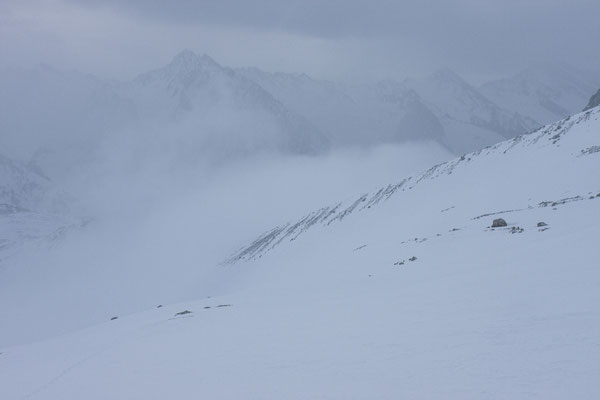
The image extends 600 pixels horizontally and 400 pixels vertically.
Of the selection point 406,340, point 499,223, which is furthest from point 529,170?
point 406,340

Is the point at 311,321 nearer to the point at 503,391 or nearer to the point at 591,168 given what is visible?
the point at 503,391

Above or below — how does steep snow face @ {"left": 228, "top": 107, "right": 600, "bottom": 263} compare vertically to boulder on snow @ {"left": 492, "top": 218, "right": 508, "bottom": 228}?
above

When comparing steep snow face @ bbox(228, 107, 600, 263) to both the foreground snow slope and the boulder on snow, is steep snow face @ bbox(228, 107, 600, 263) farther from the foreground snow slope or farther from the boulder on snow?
the foreground snow slope

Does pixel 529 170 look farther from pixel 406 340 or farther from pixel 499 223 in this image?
pixel 406 340

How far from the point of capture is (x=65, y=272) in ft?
516

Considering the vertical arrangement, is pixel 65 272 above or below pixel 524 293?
above

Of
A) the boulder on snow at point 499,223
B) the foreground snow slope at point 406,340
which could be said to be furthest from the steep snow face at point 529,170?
the foreground snow slope at point 406,340

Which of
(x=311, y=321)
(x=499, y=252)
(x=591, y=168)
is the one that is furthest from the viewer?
(x=591, y=168)

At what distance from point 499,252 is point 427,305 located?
6.21m

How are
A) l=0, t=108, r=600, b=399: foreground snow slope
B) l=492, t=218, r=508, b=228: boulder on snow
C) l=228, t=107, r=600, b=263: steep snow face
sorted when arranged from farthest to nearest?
l=228, t=107, r=600, b=263: steep snow face, l=492, t=218, r=508, b=228: boulder on snow, l=0, t=108, r=600, b=399: foreground snow slope

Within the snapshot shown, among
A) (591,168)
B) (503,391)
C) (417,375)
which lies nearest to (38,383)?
(417,375)

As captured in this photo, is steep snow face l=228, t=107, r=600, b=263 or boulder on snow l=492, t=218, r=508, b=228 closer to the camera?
boulder on snow l=492, t=218, r=508, b=228

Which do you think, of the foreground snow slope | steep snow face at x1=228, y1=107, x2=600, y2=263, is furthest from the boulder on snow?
steep snow face at x1=228, y1=107, x2=600, y2=263

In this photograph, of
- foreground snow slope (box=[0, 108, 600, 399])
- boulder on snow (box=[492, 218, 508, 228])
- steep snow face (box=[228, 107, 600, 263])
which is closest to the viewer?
foreground snow slope (box=[0, 108, 600, 399])
